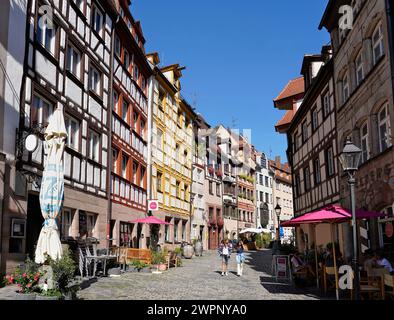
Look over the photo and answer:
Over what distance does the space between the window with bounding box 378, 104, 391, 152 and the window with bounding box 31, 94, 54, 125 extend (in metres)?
10.0

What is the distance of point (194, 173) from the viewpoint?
39094mm

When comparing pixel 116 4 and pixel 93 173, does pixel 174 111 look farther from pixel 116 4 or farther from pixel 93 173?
pixel 93 173

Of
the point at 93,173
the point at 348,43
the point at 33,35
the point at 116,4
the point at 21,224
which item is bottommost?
the point at 21,224

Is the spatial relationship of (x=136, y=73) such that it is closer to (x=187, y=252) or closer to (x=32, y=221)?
(x=187, y=252)

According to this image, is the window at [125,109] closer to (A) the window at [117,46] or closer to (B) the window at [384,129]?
(A) the window at [117,46]

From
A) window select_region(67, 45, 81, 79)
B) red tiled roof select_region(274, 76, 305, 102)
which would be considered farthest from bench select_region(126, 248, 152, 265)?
red tiled roof select_region(274, 76, 305, 102)

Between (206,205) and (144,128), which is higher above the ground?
(144,128)

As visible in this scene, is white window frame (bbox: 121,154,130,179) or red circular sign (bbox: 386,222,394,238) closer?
red circular sign (bbox: 386,222,394,238)

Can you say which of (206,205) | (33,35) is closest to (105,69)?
(33,35)

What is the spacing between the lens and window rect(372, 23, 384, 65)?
13.8 metres

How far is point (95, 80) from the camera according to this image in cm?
1917

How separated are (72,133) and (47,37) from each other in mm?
3478

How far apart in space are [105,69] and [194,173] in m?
20.3

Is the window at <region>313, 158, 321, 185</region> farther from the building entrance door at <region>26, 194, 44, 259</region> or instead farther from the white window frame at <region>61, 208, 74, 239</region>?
the building entrance door at <region>26, 194, 44, 259</region>
